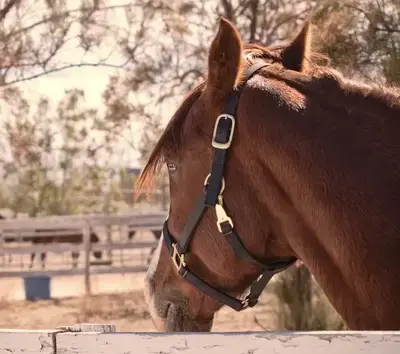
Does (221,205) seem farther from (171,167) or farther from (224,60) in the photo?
(224,60)

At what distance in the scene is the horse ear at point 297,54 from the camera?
209 centimetres

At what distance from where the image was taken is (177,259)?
2127 millimetres

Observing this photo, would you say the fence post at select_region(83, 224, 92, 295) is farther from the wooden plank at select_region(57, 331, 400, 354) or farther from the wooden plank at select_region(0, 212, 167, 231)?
the wooden plank at select_region(57, 331, 400, 354)

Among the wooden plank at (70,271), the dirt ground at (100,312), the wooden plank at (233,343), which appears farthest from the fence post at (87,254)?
the wooden plank at (233,343)

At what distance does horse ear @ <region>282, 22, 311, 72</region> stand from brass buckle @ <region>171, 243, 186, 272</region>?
720mm

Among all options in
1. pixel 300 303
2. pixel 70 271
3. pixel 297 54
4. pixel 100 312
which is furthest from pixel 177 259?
pixel 70 271

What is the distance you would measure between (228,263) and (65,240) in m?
12.4

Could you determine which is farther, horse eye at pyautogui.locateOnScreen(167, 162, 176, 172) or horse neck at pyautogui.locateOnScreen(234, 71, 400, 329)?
horse eye at pyautogui.locateOnScreen(167, 162, 176, 172)

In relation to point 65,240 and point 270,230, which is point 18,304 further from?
point 270,230

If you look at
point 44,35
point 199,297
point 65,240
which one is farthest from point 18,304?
point 199,297

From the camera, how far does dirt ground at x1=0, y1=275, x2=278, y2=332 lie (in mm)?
8273

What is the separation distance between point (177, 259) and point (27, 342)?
658mm

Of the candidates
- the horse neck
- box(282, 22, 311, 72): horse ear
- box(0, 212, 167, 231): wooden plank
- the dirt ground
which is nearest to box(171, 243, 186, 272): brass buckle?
the horse neck

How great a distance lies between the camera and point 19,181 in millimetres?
20156
